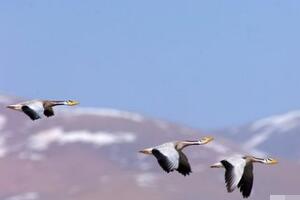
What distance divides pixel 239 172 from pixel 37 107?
11.8m

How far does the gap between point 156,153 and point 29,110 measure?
25.7 feet

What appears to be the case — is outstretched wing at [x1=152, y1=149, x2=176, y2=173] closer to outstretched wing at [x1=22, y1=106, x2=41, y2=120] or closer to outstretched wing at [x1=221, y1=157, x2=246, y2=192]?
outstretched wing at [x1=221, y1=157, x2=246, y2=192]

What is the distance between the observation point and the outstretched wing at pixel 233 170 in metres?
63.3

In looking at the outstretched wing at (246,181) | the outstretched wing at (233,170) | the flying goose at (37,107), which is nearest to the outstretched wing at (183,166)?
the outstretched wing at (233,170)

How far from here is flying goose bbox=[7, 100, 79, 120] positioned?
67.9 m

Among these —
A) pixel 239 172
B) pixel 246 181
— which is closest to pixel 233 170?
pixel 239 172

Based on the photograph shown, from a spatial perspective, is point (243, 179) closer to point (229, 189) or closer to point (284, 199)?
point (229, 189)

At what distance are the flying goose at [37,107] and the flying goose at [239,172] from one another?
9.12 metres

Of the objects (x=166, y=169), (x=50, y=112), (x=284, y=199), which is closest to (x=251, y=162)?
(x=166, y=169)

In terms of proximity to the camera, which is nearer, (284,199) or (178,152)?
(178,152)

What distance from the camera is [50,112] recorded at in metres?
70.4

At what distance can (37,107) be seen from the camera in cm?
6944

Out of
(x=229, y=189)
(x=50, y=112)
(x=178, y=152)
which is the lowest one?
(x=229, y=189)

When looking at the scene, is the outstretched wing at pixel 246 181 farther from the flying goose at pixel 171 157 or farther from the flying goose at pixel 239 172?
the flying goose at pixel 171 157
